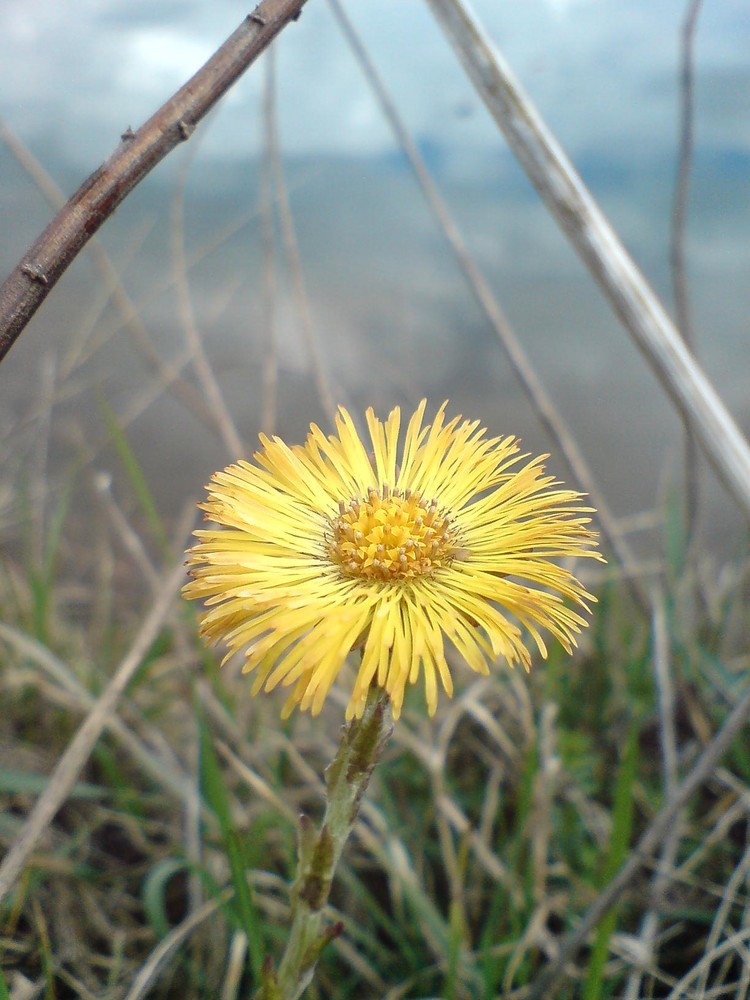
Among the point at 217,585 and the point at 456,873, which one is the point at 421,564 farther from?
the point at 456,873

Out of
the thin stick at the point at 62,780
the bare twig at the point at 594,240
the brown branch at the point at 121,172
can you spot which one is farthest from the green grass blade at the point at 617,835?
the brown branch at the point at 121,172

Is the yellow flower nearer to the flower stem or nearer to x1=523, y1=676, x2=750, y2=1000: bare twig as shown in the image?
the flower stem

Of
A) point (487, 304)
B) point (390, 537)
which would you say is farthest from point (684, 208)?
point (390, 537)

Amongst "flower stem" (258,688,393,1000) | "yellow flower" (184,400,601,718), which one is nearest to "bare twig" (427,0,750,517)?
"yellow flower" (184,400,601,718)

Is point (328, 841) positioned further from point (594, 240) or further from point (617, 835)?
→ point (594, 240)

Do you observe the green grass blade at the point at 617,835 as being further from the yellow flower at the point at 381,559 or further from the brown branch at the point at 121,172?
the brown branch at the point at 121,172

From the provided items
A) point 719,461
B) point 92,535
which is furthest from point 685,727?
point 92,535
